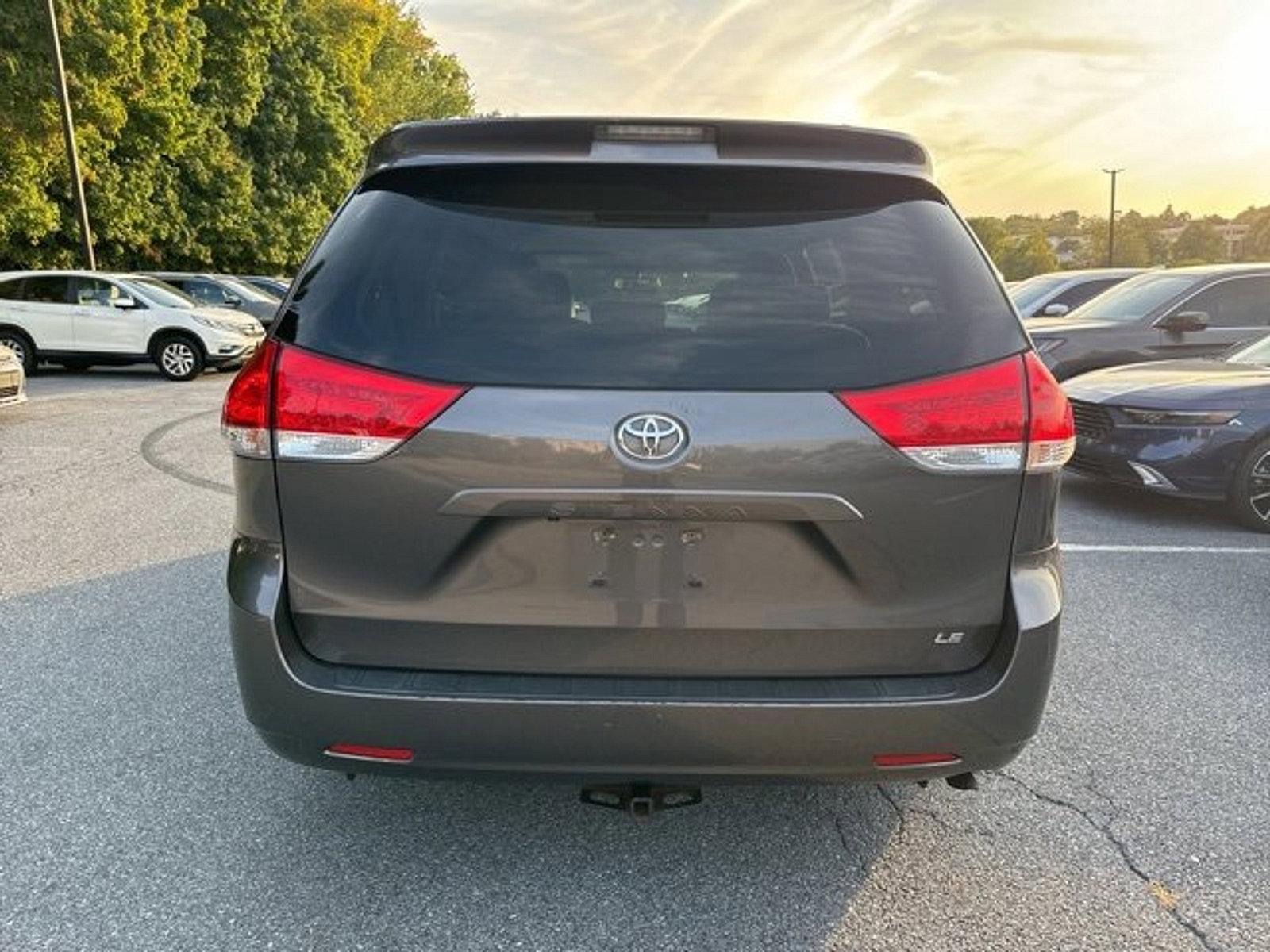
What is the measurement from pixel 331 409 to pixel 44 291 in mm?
14741

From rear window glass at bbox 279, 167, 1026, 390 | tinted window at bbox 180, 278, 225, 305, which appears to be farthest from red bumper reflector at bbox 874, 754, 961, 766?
tinted window at bbox 180, 278, 225, 305

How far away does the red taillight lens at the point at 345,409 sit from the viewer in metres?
1.93

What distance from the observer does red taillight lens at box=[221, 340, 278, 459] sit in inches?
78.8

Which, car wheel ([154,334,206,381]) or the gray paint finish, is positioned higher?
the gray paint finish

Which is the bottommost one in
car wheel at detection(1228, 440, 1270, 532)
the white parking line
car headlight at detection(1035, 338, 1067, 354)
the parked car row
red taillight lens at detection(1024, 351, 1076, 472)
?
the white parking line

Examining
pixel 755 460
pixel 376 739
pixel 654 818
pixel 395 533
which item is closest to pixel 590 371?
pixel 755 460

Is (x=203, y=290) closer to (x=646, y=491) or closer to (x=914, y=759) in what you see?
(x=646, y=491)

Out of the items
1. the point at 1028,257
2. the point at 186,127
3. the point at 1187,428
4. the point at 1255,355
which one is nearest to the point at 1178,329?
the point at 1255,355

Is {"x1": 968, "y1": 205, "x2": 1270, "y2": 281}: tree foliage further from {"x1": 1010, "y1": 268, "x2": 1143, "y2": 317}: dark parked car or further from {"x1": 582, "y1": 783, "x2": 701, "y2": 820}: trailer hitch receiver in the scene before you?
{"x1": 582, "y1": 783, "x2": 701, "y2": 820}: trailer hitch receiver

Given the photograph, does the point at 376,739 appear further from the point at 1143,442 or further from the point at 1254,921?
the point at 1143,442

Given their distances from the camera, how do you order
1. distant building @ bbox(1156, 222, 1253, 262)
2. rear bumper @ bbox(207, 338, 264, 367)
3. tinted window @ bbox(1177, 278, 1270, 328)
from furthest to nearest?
distant building @ bbox(1156, 222, 1253, 262), rear bumper @ bbox(207, 338, 264, 367), tinted window @ bbox(1177, 278, 1270, 328)

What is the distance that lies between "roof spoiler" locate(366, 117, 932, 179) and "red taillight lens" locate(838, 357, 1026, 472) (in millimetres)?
546

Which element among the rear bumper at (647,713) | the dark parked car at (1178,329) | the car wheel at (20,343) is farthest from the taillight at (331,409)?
the car wheel at (20,343)

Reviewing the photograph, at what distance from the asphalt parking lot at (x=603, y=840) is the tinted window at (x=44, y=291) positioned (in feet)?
39.8
